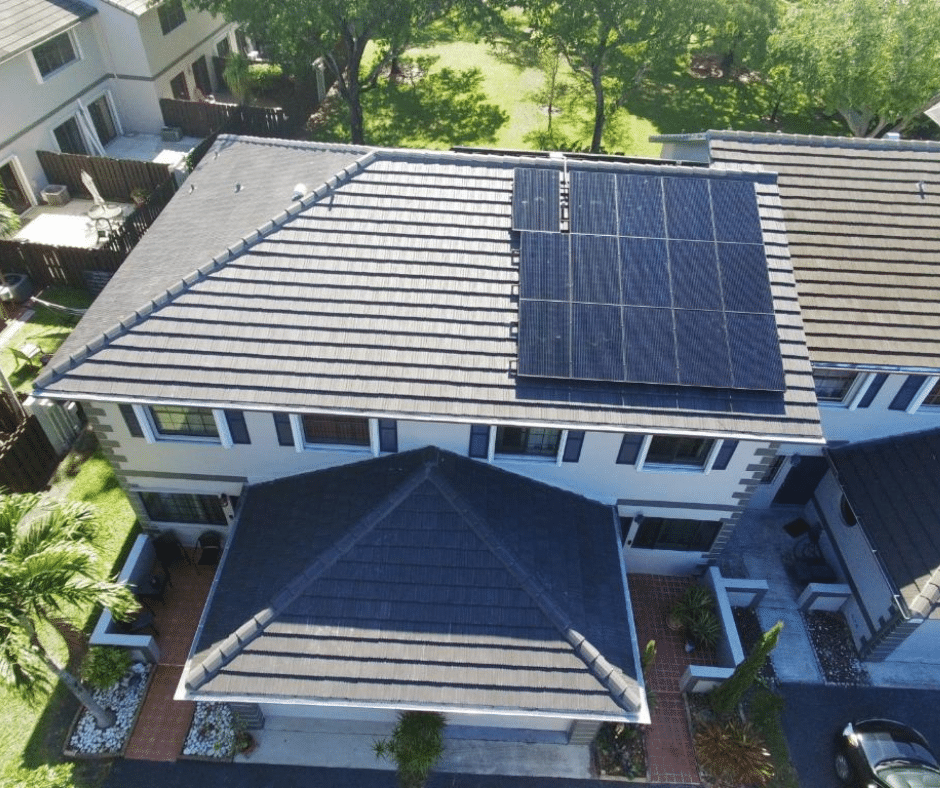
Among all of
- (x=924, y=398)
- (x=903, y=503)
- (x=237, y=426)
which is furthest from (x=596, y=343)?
(x=924, y=398)

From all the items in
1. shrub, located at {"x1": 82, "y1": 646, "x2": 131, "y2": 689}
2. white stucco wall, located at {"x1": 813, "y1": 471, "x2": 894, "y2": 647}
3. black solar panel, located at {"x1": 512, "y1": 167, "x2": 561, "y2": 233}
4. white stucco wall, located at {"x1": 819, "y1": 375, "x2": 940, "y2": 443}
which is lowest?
shrub, located at {"x1": 82, "y1": 646, "x2": 131, "y2": 689}

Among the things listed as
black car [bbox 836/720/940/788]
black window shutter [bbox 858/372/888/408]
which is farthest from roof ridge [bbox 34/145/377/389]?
black car [bbox 836/720/940/788]

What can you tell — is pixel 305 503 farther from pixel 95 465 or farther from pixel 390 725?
pixel 95 465

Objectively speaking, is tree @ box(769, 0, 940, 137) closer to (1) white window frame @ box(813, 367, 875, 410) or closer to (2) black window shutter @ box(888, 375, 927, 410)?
(2) black window shutter @ box(888, 375, 927, 410)

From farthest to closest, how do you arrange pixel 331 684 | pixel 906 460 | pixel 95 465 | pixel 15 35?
1. pixel 15 35
2. pixel 95 465
3. pixel 906 460
4. pixel 331 684

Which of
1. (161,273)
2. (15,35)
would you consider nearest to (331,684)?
(161,273)

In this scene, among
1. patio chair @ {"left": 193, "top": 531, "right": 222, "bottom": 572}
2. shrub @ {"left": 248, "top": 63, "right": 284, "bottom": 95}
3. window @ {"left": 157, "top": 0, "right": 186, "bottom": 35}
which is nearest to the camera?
patio chair @ {"left": 193, "top": 531, "right": 222, "bottom": 572}

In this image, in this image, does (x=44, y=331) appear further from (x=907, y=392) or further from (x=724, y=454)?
(x=907, y=392)
